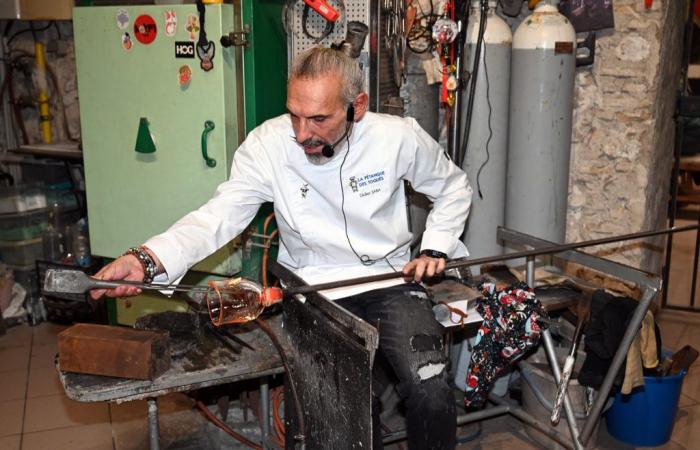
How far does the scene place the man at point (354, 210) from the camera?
2.45 m

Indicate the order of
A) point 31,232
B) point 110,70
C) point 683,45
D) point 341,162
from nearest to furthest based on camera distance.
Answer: point 341,162 < point 110,70 < point 683,45 < point 31,232

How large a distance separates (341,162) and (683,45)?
8.38 feet

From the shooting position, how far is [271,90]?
3389 millimetres

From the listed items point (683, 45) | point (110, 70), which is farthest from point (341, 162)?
point (683, 45)

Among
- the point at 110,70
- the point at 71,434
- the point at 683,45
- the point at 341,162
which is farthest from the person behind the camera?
the point at 683,45

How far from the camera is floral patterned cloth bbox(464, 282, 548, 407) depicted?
2.79m

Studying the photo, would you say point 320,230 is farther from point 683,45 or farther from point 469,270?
point 683,45

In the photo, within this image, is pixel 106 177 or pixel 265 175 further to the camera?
pixel 106 177

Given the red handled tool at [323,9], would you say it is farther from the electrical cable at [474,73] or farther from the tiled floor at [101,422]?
the tiled floor at [101,422]

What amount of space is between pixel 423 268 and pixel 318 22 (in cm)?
132

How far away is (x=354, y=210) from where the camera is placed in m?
2.68

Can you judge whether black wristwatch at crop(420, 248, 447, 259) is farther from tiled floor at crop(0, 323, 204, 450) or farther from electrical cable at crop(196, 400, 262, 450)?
tiled floor at crop(0, 323, 204, 450)

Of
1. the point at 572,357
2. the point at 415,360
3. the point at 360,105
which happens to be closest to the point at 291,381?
the point at 415,360

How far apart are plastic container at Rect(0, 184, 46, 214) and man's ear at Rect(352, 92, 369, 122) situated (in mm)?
2698
